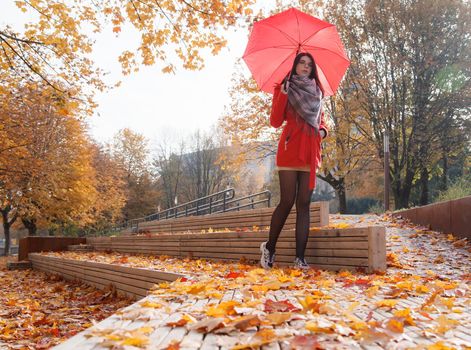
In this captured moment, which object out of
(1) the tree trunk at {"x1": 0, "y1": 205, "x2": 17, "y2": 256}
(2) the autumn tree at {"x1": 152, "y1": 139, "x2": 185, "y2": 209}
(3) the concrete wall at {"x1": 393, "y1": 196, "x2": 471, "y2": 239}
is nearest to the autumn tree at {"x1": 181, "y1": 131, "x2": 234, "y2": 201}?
(2) the autumn tree at {"x1": 152, "y1": 139, "x2": 185, "y2": 209}

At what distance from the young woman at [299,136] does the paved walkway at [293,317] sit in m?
0.92

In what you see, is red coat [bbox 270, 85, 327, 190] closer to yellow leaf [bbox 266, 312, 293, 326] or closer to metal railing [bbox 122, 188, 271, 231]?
yellow leaf [bbox 266, 312, 293, 326]

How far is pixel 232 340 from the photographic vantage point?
5.59 ft

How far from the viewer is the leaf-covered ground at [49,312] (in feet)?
12.5

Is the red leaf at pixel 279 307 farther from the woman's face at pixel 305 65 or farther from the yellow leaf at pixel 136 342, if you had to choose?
the woman's face at pixel 305 65

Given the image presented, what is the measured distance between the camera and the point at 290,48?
15.6ft

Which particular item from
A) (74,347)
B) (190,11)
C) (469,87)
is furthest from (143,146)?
(74,347)

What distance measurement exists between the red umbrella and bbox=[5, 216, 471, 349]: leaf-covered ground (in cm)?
231

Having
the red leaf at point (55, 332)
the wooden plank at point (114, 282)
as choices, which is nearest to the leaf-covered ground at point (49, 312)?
the red leaf at point (55, 332)

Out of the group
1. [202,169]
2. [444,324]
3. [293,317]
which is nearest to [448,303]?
[444,324]

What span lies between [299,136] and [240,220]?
4.29m

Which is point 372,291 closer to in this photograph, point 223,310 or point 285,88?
point 223,310

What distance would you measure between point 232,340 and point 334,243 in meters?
2.99

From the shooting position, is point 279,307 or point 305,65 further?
point 305,65
